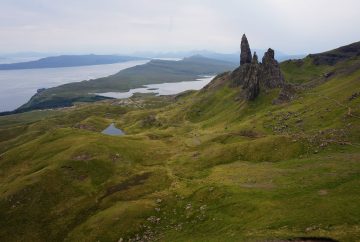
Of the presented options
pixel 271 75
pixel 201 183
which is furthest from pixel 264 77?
pixel 201 183

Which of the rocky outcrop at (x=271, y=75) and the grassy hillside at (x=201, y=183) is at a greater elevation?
the rocky outcrop at (x=271, y=75)

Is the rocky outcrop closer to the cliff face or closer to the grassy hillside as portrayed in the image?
the cliff face

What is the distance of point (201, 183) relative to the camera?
262ft

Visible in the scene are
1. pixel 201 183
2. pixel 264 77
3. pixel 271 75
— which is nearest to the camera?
pixel 201 183

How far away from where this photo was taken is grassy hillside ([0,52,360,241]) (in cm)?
5344

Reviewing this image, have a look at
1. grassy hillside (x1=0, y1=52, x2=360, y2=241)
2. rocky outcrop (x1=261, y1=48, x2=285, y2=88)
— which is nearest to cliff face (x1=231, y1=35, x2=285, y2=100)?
rocky outcrop (x1=261, y1=48, x2=285, y2=88)

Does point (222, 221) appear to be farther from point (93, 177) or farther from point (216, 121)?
point (216, 121)

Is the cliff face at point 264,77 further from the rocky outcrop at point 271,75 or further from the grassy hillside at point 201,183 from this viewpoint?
the grassy hillside at point 201,183

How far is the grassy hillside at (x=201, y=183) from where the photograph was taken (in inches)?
2104

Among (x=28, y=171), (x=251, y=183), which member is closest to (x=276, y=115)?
(x=251, y=183)

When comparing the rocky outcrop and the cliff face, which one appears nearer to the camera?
the cliff face

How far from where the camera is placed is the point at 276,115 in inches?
5044

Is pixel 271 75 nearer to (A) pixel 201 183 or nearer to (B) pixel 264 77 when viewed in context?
(B) pixel 264 77

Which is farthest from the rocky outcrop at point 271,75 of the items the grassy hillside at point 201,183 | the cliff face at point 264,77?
the grassy hillside at point 201,183
